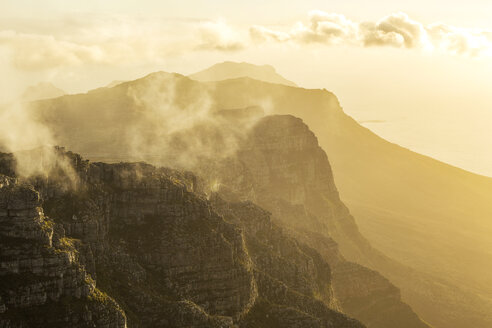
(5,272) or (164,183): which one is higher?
(164,183)

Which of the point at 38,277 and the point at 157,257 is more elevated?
the point at 157,257

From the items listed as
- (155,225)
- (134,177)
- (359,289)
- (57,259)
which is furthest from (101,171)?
(359,289)

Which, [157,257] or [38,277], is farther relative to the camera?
[157,257]

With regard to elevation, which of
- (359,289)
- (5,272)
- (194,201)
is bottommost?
(359,289)

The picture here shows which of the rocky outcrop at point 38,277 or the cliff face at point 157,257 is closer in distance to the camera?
the rocky outcrop at point 38,277

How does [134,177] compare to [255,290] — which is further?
[255,290]

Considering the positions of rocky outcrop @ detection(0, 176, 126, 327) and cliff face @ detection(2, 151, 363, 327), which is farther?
cliff face @ detection(2, 151, 363, 327)

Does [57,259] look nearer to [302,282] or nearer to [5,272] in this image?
[5,272]

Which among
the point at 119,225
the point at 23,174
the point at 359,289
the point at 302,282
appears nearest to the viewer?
the point at 23,174
